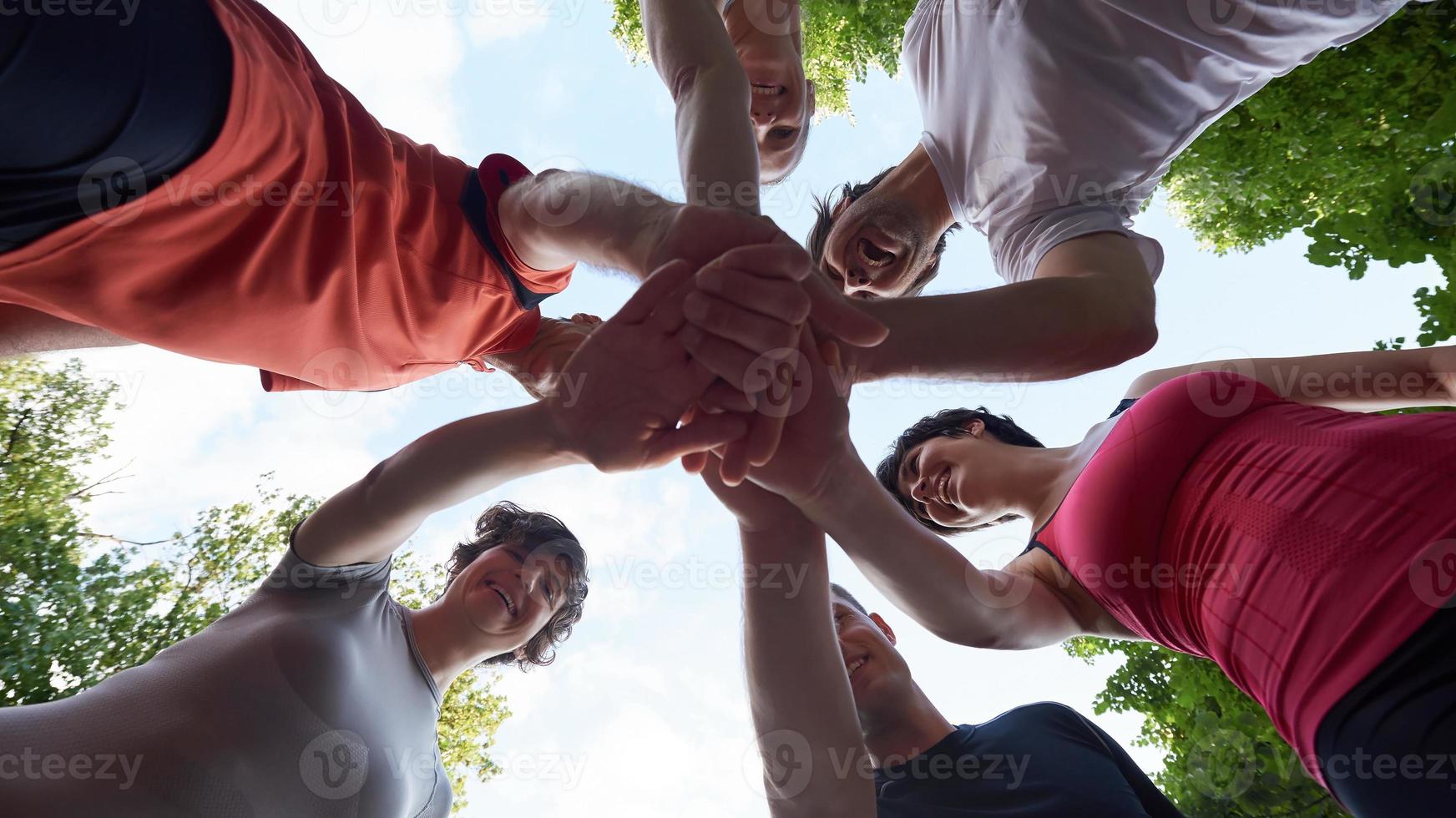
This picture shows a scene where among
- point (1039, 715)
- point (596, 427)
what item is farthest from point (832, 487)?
point (1039, 715)

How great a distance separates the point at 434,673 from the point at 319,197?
1594 mm

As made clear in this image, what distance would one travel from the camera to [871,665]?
2.13m

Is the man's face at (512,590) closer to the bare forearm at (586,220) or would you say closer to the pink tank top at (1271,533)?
the bare forearm at (586,220)

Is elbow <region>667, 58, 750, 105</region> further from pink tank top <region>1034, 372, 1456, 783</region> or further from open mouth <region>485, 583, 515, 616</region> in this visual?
open mouth <region>485, 583, 515, 616</region>

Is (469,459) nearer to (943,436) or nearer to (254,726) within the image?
(254,726)

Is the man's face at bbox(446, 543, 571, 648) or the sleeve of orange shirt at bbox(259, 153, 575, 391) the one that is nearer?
the sleeve of orange shirt at bbox(259, 153, 575, 391)

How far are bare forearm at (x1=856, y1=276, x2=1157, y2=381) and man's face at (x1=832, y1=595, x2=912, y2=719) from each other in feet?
3.37

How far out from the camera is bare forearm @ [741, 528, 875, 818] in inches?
48.5

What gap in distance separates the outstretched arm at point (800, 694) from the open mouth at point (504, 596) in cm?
132

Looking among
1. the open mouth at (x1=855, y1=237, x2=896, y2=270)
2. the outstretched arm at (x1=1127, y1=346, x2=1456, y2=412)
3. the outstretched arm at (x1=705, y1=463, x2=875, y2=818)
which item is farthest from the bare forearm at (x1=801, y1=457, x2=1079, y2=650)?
the open mouth at (x1=855, y1=237, x2=896, y2=270)

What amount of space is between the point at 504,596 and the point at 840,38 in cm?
491

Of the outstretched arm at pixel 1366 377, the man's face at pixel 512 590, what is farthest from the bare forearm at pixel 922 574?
the man's face at pixel 512 590

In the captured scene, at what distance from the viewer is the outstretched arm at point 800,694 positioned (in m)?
1.23

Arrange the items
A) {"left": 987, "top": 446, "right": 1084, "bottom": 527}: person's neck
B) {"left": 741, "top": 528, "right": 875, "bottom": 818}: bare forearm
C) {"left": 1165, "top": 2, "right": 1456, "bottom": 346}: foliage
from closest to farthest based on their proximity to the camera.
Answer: {"left": 741, "top": 528, "right": 875, "bottom": 818}: bare forearm
{"left": 987, "top": 446, "right": 1084, "bottom": 527}: person's neck
{"left": 1165, "top": 2, "right": 1456, "bottom": 346}: foliage
